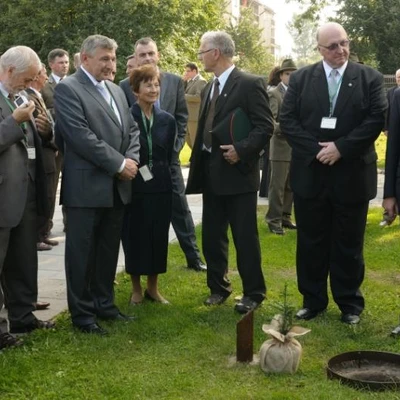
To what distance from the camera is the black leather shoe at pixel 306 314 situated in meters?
6.51

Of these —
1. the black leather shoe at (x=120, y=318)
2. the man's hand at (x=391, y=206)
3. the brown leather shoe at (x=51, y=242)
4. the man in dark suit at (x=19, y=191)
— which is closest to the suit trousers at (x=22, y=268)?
the man in dark suit at (x=19, y=191)

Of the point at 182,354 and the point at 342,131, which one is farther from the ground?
the point at 342,131

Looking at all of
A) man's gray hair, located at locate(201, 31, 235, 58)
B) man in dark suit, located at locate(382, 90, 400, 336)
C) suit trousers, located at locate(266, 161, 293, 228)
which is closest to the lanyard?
man in dark suit, located at locate(382, 90, 400, 336)

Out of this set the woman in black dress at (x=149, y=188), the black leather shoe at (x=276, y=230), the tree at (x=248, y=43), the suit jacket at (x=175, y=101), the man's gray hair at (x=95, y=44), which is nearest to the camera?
the man's gray hair at (x=95, y=44)

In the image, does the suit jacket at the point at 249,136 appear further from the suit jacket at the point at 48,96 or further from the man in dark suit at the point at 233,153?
the suit jacket at the point at 48,96

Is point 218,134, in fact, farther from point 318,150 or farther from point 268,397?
point 268,397

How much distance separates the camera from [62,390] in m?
4.93

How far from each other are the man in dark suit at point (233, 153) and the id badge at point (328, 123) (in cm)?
51

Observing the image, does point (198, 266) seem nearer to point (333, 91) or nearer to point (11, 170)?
point (333, 91)

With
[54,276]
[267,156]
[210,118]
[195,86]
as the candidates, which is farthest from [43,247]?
[195,86]

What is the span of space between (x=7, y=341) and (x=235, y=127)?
95.9 inches

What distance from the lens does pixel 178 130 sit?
26.5ft

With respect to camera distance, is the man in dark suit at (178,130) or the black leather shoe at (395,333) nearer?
the black leather shoe at (395,333)

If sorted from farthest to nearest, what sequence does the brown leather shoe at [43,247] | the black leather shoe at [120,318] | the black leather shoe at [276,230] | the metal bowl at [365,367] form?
the black leather shoe at [276,230], the brown leather shoe at [43,247], the black leather shoe at [120,318], the metal bowl at [365,367]
